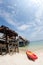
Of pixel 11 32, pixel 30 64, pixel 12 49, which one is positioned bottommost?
pixel 30 64

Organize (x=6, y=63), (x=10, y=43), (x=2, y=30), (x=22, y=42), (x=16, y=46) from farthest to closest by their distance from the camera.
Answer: (x=22, y=42) → (x=16, y=46) → (x=10, y=43) → (x=2, y=30) → (x=6, y=63)

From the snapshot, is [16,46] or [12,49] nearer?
[12,49]

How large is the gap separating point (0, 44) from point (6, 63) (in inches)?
227

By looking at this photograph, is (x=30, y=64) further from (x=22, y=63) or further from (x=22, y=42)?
(x=22, y=42)

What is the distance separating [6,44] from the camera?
19609 mm

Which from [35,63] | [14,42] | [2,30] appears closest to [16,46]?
[14,42]

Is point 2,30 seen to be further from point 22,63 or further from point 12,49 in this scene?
point 22,63

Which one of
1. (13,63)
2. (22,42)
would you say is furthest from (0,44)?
(22,42)

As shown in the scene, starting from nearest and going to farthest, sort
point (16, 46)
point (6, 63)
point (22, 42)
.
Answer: point (6, 63)
point (16, 46)
point (22, 42)

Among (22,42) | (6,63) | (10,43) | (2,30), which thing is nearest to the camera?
(6,63)

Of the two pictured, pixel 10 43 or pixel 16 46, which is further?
pixel 16 46

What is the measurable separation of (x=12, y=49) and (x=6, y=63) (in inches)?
276

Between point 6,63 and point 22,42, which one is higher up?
point 22,42

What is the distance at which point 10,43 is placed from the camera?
20203mm
